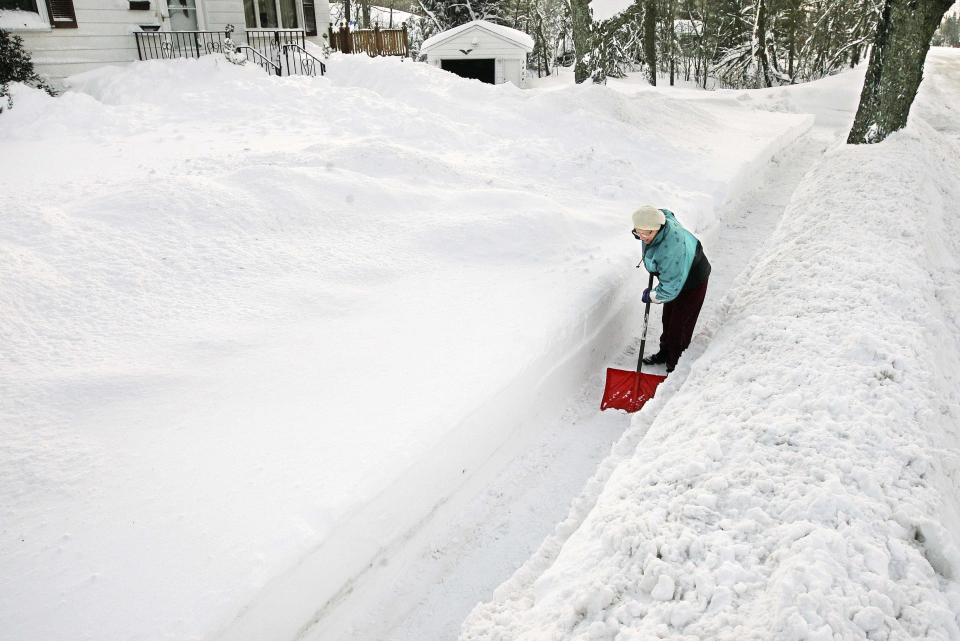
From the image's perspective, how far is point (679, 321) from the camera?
193 inches

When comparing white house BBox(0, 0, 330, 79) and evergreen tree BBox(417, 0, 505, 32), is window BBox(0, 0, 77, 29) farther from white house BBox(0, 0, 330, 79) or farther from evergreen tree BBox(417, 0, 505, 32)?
evergreen tree BBox(417, 0, 505, 32)

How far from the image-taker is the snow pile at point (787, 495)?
6.86 ft

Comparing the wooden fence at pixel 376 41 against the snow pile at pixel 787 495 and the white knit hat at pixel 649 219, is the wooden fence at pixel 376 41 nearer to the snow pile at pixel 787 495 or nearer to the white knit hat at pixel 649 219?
the white knit hat at pixel 649 219

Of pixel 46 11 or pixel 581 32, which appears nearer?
pixel 46 11

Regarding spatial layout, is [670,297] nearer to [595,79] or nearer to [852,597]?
[852,597]

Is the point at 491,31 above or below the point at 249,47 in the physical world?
above

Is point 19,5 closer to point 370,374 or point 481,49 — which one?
point 370,374

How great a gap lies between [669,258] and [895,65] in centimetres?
857

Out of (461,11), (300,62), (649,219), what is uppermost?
(461,11)

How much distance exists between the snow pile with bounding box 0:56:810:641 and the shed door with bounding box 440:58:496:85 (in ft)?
42.9

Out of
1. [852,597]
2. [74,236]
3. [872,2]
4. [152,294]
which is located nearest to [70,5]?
[74,236]

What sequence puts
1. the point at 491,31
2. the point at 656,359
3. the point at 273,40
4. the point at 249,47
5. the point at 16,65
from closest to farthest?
the point at 656,359 → the point at 16,65 → the point at 249,47 → the point at 273,40 → the point at 491,31

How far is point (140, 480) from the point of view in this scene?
281 cm

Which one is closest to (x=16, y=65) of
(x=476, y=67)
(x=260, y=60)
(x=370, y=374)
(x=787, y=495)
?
(x=260, y=60)
